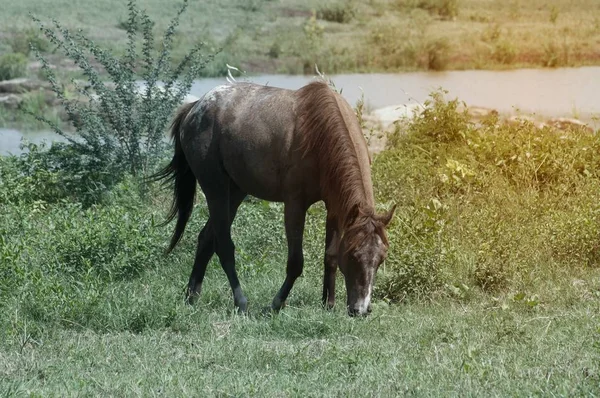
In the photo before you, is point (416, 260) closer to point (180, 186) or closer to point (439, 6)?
point (180, 186)

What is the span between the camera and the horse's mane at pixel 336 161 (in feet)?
22.0

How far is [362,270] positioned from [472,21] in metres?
8.85

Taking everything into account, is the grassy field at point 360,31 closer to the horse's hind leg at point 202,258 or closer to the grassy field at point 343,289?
the grassy field at point 343,289

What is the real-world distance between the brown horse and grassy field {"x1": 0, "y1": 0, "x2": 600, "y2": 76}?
22.1ft

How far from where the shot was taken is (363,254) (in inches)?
261

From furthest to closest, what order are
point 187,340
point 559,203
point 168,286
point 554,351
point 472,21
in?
point 472,21 < point 559,203 < point 168,286 < point 187,340 < point 554,351

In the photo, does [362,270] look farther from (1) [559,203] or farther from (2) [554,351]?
(1) [559,203]

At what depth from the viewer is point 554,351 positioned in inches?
231

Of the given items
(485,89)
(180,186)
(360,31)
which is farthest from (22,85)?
(180,186)

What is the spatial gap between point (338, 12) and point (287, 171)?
26.9ft

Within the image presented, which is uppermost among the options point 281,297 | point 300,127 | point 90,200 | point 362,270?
point 300,127

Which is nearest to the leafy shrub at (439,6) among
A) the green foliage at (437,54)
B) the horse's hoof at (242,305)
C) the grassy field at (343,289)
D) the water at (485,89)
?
the green foliage at (437,54)

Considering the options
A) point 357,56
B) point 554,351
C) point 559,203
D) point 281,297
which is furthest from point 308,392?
point 357,56

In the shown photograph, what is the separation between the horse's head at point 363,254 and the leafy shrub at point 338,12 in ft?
28.8
